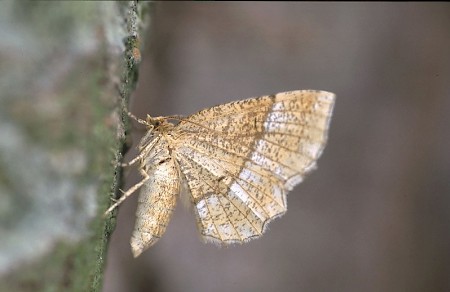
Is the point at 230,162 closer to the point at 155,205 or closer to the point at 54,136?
the point at 155,205

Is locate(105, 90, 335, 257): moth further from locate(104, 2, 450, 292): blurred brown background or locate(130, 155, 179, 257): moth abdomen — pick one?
locate(104, 2, 450, 292): blurred brown background

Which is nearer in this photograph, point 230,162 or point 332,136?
point 230,162

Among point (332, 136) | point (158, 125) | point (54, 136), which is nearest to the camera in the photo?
point (54, 136)

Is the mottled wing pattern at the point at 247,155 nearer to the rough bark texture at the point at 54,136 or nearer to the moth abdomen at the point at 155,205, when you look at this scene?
the moth abdomen at the point at 155,205

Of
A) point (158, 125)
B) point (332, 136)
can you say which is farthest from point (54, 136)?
point (332, 136)

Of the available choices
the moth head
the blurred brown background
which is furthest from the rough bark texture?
the blurred brown background
